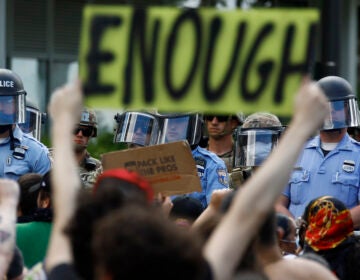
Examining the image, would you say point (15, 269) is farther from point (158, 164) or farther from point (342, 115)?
point (342, 115)

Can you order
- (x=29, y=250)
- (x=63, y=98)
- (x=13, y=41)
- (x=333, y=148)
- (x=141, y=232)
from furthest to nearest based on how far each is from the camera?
(x=13, y=41) → (x=333, y=148) → (x=29, y=250) → (x=63, y=98) → (x=141, y=232)

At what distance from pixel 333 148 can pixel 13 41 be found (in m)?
9.82

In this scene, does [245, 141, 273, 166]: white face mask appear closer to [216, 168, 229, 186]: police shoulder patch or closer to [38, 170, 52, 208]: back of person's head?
[216, 168, 229, 186]: police shoulder patch

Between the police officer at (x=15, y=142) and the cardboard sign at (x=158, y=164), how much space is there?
2.67 metres

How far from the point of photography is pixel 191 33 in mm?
4297

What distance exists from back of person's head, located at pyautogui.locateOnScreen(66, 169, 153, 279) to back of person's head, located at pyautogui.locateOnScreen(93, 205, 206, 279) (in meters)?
0.22

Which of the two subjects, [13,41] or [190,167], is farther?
[13,41]

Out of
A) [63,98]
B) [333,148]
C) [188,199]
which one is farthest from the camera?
[333,148]

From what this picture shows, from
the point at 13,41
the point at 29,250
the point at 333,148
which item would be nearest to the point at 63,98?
the point at 29,250

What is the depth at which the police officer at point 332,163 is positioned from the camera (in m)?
7.78

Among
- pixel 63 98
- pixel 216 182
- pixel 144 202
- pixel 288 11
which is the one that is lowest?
pixel 216 182

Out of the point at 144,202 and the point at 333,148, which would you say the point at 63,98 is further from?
the point at 333,148

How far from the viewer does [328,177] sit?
25.7 ft

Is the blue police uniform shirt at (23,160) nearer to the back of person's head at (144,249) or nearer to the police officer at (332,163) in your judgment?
the police officer at (332,163)
